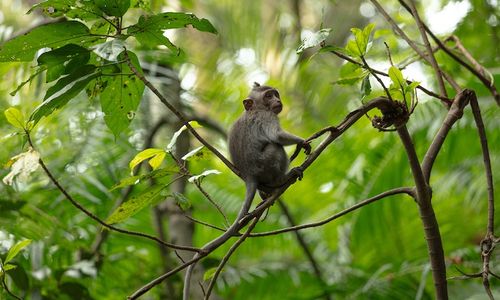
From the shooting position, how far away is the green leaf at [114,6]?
1.74 m

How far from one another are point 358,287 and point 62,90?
3200 mm

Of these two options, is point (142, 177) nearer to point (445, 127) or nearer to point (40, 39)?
point (40, 39)

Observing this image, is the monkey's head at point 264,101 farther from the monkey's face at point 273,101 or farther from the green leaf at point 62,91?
the green leaf at point 62,91

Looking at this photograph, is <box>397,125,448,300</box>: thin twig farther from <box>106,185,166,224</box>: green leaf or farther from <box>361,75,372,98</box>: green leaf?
<box>106,185,166,224</box>: green leaf

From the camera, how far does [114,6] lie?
1.75m

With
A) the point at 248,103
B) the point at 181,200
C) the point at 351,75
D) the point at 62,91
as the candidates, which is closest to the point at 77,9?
the point at 62,91

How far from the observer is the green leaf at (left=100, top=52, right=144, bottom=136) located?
6.61ft

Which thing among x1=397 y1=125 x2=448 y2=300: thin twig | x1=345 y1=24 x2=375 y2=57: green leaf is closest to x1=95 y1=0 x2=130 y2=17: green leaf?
x1=345 y1=24 x2=375 y2=57: green leaf

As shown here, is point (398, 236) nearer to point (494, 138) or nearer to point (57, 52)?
point (494, 138)

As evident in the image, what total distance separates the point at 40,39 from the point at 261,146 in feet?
4.63

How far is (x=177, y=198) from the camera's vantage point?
6.61 feet

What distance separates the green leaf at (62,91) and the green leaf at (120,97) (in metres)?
0.15

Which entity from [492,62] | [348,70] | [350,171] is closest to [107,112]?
[348,70]

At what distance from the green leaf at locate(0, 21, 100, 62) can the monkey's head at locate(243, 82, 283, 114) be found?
58.9 inches
